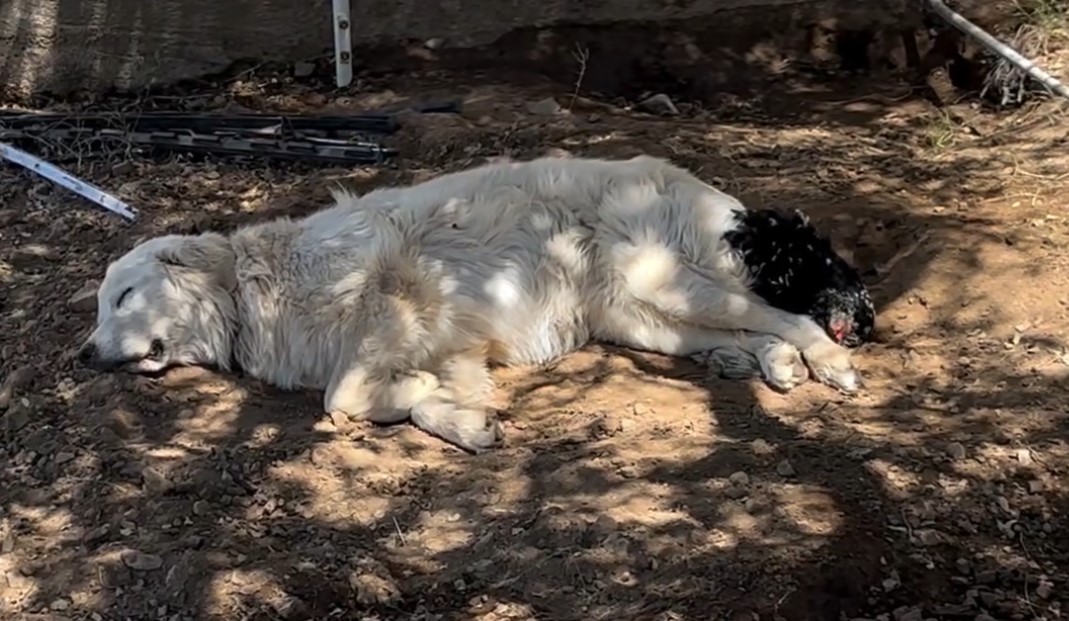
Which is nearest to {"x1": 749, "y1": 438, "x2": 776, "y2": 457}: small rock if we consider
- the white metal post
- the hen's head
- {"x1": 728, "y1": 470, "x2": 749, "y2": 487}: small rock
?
{"x1": 728, "y1": 470, "x2": 749, "y2": 487}: small rock

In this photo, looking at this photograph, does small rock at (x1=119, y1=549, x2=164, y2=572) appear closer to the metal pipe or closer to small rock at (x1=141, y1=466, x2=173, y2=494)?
small rock at (x1=141, y1=466, x2=173, y2=494)

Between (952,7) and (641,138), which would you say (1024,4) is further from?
(641,138)

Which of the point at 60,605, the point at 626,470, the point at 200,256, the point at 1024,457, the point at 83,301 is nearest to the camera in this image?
the point at 60,605

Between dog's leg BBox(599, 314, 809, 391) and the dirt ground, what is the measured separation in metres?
0.07

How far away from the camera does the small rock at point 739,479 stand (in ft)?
12.8

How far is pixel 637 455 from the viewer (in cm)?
420

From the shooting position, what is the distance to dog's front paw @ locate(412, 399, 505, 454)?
451 centimetres

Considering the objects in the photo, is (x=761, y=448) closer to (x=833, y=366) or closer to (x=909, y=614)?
(x=833, y=366)

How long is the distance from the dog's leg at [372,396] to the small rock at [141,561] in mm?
1084

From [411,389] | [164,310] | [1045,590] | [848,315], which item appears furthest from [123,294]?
[1045,590]

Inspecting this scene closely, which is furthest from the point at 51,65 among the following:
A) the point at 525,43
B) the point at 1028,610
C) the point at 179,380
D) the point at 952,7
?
the point at 1028,610

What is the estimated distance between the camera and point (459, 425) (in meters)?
4.59

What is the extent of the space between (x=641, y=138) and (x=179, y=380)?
2824 mm

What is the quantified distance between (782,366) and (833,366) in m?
0.19
